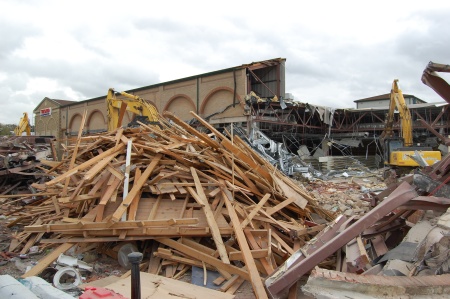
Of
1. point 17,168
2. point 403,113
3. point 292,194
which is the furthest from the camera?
point 403,113

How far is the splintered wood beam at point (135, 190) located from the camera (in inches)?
186

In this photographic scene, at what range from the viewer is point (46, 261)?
4.56 m

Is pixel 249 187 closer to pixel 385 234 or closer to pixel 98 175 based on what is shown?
pixel 385 234

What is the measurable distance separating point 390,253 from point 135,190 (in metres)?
3.53

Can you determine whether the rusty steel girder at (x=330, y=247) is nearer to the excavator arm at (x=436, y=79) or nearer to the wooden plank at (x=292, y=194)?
the excavator arm at (x=436, y=79)

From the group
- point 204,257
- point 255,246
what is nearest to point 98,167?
point 204,257

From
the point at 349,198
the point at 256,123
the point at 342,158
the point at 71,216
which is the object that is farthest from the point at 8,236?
the point at 342,158

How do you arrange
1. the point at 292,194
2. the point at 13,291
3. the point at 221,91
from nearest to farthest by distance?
1. the point at 13,291
2. the point at 292,194
3. the point at 221,91

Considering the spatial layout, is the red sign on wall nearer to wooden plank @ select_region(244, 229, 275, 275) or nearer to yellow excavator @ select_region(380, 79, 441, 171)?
yellow excavator @ select_region(380, 79, 441, 171)

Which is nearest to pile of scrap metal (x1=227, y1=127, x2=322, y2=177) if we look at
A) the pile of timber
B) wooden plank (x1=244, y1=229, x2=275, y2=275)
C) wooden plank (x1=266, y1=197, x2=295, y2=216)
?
the pile of timber

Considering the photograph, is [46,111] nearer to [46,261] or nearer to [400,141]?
[400,141]

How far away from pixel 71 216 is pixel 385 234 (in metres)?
4.96

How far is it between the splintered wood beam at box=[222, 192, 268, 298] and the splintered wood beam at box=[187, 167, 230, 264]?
0.23 meters

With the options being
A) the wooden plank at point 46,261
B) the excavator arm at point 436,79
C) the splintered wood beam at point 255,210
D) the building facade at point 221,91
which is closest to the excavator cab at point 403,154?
the splintered wood beam at point 255,210
